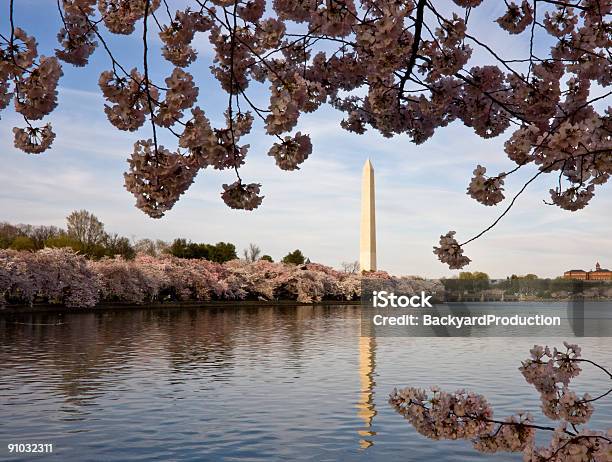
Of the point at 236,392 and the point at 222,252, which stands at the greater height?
the point at 222,252

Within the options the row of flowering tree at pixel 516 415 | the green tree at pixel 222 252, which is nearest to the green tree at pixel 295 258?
the green tree at pixel 222 252

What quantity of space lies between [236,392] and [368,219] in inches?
1814

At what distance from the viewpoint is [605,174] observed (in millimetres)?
4684

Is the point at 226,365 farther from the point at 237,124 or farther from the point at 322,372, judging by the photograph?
the point at 237,124

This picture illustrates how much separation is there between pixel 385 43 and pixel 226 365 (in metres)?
15.6

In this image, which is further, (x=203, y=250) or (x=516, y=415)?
(x=203, y=250)

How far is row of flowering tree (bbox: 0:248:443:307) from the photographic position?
142 ft

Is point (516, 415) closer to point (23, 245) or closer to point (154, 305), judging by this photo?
point (154, 305)

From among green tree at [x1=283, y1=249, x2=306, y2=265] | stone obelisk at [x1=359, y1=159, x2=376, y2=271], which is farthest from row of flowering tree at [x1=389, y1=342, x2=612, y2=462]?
green tree at [x1=283, y1=249, x2=306, y2=265]

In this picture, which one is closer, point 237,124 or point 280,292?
point 237,124

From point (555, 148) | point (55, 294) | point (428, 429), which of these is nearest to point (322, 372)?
point (428, 429)

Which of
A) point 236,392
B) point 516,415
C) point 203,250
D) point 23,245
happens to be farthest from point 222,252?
point 516,415

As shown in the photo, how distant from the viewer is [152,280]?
55.2 metres

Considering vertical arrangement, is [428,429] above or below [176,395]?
above
